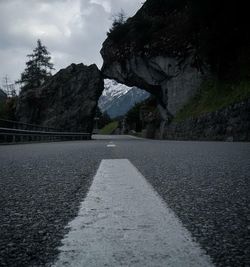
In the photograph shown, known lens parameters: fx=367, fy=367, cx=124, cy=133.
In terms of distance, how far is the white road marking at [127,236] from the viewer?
4.70ft

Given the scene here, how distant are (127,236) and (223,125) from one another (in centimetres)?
1746

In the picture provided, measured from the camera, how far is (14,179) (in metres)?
3.82

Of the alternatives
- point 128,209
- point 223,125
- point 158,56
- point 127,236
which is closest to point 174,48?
point 158,56

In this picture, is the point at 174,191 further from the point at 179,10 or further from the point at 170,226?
the point at 179,10

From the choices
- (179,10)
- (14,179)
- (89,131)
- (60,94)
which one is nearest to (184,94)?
(179,10)

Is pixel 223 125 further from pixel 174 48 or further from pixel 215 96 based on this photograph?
pixel 174 48

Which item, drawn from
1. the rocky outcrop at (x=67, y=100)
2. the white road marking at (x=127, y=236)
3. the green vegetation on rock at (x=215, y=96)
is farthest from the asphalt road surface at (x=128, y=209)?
the rocky outcrop at (x=67, y=100)

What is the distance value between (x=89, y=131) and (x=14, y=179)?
37.0 m

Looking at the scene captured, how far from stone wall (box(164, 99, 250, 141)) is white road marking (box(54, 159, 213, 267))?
47.9ft

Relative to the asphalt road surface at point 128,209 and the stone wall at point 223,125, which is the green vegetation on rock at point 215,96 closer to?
the stone wall at point 223,125

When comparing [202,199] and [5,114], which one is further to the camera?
[5,114]

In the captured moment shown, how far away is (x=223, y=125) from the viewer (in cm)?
1847

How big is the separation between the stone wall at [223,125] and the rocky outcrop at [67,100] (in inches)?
718

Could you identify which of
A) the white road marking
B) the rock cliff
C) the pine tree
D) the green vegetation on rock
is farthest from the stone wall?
the pine tree
